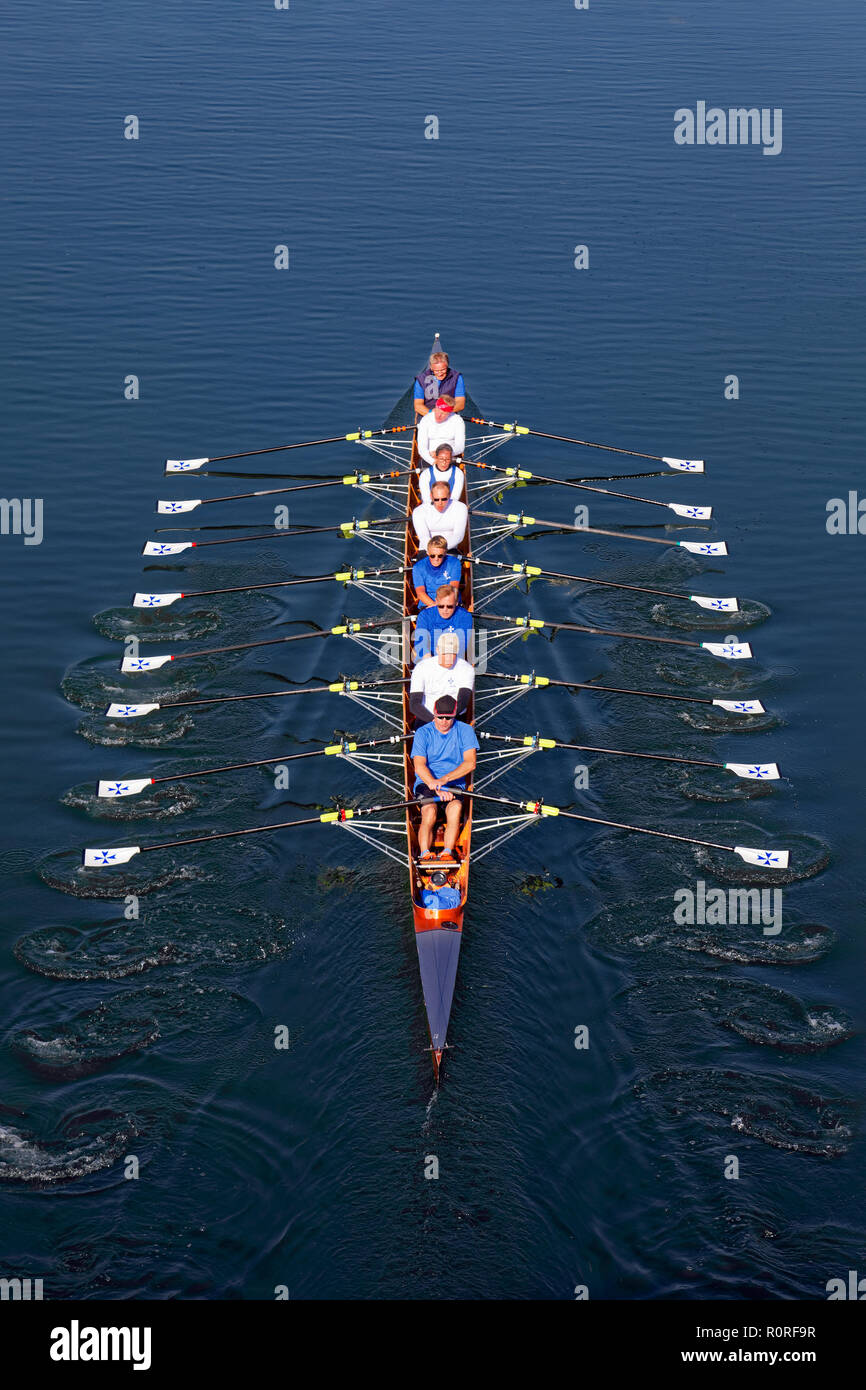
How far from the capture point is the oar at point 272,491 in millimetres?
30297

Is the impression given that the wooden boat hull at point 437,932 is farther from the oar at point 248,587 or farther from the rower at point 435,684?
the oar at point 248,587

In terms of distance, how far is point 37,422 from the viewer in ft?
115

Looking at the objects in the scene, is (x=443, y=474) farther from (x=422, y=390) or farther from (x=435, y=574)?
(x=422, y=390)

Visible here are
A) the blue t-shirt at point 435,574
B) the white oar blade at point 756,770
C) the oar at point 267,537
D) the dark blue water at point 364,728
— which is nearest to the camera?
the dark blue water at point 364,728

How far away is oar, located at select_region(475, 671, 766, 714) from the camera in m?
23.3

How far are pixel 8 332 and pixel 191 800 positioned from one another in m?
21.3

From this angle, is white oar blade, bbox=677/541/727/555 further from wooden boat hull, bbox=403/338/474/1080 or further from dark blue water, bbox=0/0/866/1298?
wooden boat hull, bbox=403/338/474/1080

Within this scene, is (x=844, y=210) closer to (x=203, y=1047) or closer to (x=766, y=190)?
(x=766, y=190)

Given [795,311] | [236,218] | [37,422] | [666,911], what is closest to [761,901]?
[666,911]

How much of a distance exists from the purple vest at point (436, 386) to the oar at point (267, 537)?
119 inches

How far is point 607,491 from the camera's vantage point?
32.8 metres

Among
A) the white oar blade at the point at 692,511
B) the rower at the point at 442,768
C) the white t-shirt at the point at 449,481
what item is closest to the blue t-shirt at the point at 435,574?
the white t-shirt at the point at 449,481

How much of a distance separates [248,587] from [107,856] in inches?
357

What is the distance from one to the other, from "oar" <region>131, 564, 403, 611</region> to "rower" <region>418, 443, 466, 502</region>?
1.70 meters
